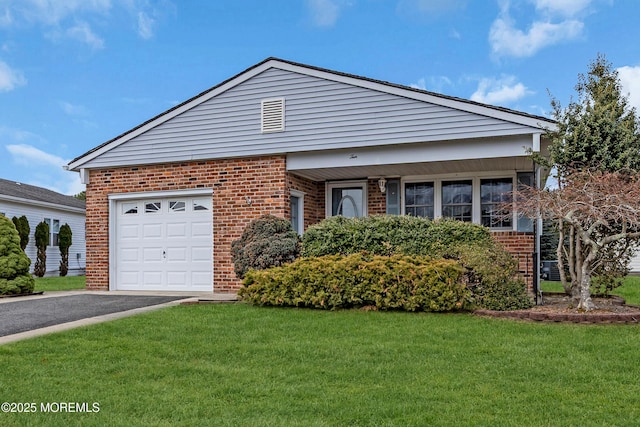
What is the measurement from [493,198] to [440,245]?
341 centimetres

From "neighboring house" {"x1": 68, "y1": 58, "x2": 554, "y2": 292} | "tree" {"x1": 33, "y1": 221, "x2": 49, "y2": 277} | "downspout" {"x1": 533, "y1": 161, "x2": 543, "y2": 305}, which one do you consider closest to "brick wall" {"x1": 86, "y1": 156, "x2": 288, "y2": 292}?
"neighboring house" {"x1": 68, "y1": 58, "x2": 554, "y2": 292}

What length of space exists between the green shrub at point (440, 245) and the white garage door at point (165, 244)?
11.6 ft

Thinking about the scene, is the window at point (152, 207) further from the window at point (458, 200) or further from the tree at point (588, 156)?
the tree at point (588, 156)

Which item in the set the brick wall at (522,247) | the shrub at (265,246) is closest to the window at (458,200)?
the brick wall at (522,247)

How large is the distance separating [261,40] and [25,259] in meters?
Result: 8.39

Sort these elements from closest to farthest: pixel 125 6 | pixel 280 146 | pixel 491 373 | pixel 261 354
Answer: pixel 491 373
pixel 261 354
pixel 280 146
pixel 125 6

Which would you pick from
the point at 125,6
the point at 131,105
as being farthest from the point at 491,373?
the point at 131,105

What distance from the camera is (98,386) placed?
4.36m

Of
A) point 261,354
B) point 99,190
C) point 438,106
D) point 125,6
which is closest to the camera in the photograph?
point 261,354

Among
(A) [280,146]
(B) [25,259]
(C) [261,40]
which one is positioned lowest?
(B) [25,259]

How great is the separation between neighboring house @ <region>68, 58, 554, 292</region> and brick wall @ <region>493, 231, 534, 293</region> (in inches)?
0.9

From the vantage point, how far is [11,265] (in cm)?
1166

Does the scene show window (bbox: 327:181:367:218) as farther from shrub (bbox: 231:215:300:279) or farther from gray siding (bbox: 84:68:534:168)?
shrub (bbox: 231:215:300:279)

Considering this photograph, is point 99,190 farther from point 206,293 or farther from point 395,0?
point 395,0
